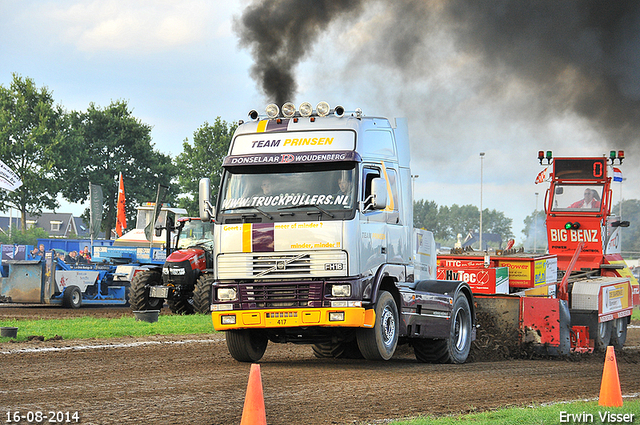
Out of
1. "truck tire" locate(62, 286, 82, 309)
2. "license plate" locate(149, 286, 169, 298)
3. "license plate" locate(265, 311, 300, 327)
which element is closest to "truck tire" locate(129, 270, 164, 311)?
"license plate" locate(149, 286, 169, 298)

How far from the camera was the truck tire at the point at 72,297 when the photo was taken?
25.1 metres

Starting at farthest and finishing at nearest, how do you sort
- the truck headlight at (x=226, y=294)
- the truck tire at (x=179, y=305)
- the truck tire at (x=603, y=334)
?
the truck tire at (x=179, y=305) → the truck tire at (x=603, y=334) → the truck headlight at (x=226, y=294)

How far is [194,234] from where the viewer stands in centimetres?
2252

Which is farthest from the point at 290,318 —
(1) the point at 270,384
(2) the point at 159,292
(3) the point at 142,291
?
(3) the point at 142,291

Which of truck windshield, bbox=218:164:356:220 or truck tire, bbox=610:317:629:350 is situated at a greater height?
truck windshield, bbox=218:164:356:220

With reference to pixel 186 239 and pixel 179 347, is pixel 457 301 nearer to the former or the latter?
pixel 179 347

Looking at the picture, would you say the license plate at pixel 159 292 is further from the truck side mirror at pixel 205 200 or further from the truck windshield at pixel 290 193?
the truck windshield at pixel 290 193

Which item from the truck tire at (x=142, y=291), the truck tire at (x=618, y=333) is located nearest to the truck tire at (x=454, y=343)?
the truck tire at (x=618, y=333)

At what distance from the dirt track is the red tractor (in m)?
6.22

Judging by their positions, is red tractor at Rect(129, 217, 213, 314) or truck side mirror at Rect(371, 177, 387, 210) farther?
red tractor at Rect(129, 217, 213, 314)

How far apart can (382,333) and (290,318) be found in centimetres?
143

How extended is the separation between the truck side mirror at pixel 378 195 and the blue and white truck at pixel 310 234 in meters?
0.01

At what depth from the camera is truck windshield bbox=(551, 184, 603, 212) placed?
18.1m

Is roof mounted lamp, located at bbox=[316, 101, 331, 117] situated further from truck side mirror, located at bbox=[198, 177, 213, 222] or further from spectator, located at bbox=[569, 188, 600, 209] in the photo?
spectator, located at bbox=[569, 188, 600, 209]
